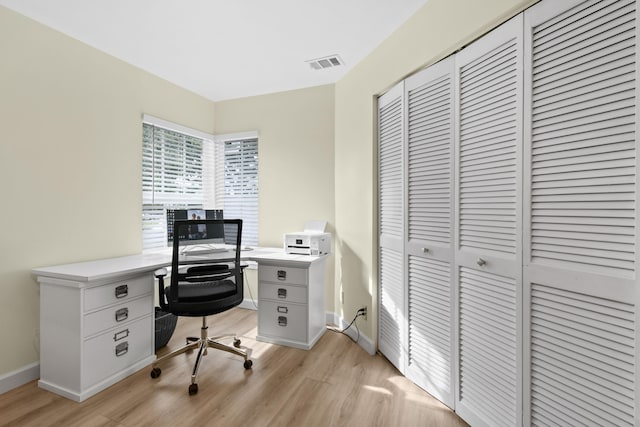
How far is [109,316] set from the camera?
2066mm

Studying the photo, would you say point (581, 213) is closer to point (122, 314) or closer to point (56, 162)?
point (122, 314)

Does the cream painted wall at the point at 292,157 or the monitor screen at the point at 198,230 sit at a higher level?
the cream painted wall at the point at 292,157

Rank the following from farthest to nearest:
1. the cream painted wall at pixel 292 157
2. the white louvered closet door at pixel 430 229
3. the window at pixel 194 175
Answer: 1. the cream painted wall at pixel 292 157
2. the window at pixel 194 175
3. the white louvered closet door at pixel 430 229

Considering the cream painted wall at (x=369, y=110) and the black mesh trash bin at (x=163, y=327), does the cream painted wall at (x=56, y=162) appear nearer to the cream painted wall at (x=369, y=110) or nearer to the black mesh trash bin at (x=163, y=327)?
the black mesh trash bin at (x=163, y=327)

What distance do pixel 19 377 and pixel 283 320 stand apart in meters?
1.85

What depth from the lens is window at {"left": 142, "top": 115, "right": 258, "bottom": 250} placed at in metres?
3.09

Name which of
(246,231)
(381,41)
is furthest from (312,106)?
(246,231)

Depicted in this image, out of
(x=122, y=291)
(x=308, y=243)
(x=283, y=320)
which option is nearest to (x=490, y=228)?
(x=308, y=243)

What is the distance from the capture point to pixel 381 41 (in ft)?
8.02

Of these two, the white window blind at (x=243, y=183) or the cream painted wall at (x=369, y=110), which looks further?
the white window blind at (x=243, y=183)

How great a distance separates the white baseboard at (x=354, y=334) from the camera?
2.52m

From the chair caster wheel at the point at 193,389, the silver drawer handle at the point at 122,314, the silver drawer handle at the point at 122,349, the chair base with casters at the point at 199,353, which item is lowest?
the chair caster wheel at the point at 193,389

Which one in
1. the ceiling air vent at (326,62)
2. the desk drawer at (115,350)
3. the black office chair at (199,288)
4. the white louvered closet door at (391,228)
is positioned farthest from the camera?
the ceiling air vent at (326,62)

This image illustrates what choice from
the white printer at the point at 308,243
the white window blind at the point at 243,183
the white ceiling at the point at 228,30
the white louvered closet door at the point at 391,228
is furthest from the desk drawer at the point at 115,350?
the white ceiling at the point at 228,30
